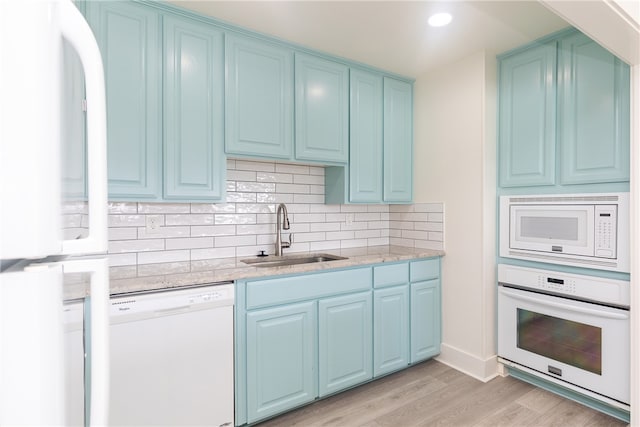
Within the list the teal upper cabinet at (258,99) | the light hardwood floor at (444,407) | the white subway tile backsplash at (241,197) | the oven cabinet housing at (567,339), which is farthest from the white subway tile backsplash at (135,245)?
the oven cabinet housing at (567,339)

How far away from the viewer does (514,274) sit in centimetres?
247

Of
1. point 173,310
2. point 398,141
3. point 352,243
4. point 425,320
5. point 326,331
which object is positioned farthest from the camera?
point 352,243

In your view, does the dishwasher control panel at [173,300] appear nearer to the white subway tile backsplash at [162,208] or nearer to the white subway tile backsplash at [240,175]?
the white subway tile backsplash at [162,208]

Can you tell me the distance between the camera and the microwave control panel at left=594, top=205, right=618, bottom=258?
1.99m

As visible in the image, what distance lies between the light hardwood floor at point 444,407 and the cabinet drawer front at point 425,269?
76 centimetres

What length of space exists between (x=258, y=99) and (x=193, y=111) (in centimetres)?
43

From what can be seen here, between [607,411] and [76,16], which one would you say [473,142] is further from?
[76,16]

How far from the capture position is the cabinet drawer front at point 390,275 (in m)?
2.47

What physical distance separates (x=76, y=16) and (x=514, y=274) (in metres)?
2.76

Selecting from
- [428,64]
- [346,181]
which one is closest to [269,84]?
[346,181]

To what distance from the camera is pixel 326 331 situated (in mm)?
2219

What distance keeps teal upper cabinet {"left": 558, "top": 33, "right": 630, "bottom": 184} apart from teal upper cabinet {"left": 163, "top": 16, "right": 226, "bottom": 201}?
88.0 inches

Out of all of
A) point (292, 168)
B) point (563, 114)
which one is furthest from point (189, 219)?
point (563, 114)

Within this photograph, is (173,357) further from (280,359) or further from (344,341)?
(344,341)
